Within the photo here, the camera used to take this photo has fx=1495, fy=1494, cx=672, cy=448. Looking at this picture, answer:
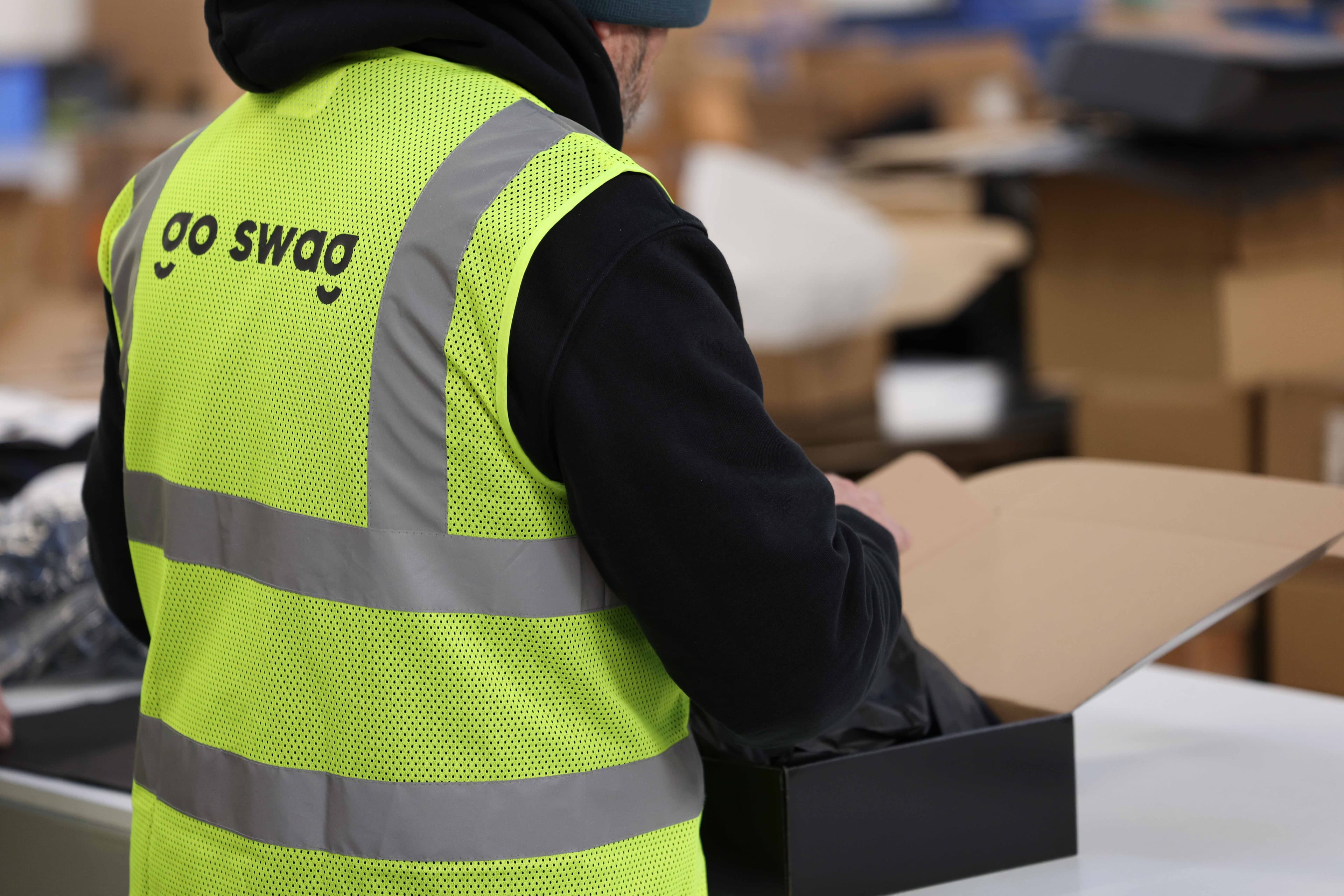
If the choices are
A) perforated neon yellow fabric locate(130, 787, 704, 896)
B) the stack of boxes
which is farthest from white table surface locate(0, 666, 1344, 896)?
the stack of boxes

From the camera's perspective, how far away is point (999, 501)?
1187mm

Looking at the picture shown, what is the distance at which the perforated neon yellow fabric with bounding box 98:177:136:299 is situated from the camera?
98 cm

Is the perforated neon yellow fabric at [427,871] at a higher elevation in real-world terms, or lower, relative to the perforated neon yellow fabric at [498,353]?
lower

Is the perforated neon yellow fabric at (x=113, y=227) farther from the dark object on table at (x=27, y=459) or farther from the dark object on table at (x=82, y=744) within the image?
the dark object on table at (x=27, y=459)

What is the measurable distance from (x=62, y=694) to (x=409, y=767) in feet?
2.45

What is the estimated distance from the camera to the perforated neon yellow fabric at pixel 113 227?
980 millimetres

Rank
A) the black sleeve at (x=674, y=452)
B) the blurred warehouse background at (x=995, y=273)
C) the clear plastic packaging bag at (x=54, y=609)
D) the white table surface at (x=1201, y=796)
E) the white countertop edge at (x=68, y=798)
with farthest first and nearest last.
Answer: the blurred warehouse background at (x=995, y=273) < the clear plastic packaging bag at (x=54, y=609) < the white countertop edge at (x=68, y=798) < the white table surface at (x=1201, y=796) < the black sleeve at (x=674, y=452)

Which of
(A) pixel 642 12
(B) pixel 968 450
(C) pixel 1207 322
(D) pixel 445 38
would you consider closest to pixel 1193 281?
(C) pixel 1207 322

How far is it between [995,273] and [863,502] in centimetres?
266

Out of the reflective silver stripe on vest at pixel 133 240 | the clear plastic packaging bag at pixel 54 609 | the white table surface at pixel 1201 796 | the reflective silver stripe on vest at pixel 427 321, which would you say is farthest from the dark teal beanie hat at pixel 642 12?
the clear plastic packaging bag at pixel 54 609

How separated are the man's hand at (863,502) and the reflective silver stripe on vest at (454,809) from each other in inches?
7.6

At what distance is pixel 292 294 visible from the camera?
79 centimetres

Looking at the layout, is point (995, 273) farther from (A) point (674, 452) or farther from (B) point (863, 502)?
(A) point (674, 452)

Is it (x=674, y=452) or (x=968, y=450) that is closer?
(x=674, y=452)
